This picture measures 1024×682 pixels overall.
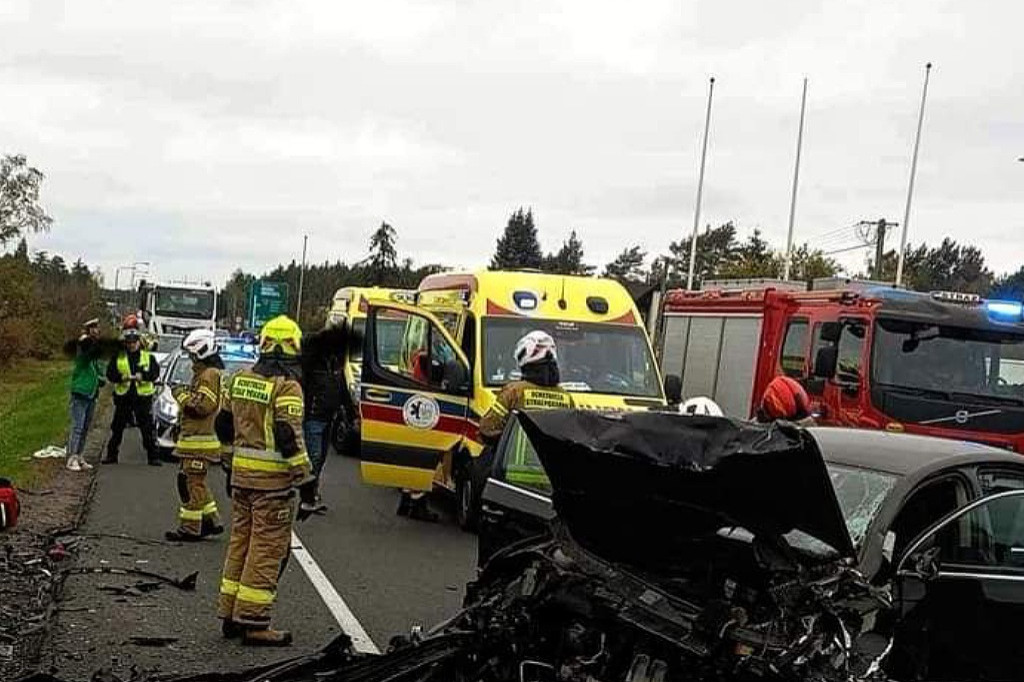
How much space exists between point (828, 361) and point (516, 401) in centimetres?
419

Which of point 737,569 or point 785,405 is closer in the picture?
point 737,569

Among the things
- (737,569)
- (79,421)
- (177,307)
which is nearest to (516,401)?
(737,569)

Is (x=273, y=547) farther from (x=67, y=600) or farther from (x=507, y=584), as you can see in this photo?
(x=507, y=584)

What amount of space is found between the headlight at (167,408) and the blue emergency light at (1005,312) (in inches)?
375

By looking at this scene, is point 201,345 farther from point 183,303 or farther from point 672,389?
point 183,303

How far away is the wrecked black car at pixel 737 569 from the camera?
3.97 metres

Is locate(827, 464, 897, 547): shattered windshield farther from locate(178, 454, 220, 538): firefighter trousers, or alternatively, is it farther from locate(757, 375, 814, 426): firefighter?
locate(178, 454, 220, 538): firefighter trousers

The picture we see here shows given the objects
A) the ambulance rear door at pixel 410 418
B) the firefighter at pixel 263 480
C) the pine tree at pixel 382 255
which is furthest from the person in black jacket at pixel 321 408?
the pine tree at pixel 382 255

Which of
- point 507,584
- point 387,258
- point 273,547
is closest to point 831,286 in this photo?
point 273,547

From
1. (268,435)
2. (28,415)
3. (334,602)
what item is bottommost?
(28,415)

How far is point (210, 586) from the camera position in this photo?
825cm

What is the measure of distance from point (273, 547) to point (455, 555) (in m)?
3.18

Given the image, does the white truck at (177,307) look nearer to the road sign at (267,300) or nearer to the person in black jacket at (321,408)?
the road sign at (267,300)

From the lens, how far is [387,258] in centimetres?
7581
